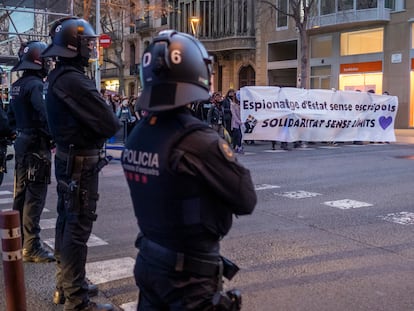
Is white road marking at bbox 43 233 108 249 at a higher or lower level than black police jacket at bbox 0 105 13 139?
lower

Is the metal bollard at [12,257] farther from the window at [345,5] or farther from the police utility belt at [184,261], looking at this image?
the window at [345,5]

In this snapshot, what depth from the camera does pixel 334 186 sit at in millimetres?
→ 9992

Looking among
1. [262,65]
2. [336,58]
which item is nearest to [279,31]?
[262,65]

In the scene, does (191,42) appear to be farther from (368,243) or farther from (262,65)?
(262,65)

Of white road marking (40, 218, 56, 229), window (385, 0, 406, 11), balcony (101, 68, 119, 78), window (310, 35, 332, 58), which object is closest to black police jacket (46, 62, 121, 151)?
white road marking (40, 218, 56, 229)

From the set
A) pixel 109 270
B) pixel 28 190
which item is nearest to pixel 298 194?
pixel 109 270

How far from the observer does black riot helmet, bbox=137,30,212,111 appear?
234 cm

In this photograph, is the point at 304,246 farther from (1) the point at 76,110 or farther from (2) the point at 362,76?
(2) the point at 362,76

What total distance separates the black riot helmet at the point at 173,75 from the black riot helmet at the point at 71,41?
1745mm

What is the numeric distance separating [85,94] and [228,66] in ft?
116

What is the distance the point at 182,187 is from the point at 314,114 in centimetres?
1613

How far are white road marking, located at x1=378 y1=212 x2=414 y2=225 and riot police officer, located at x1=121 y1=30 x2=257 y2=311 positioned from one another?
544cm

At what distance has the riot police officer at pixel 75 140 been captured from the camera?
3834mm

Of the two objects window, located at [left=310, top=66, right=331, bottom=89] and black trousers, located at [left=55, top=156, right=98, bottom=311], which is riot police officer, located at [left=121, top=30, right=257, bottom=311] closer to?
black trousers, located at [left=55, top=156, right=98, bottom=311]
